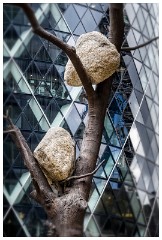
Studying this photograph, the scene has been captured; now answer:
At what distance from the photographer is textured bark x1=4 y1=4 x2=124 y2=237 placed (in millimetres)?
1502

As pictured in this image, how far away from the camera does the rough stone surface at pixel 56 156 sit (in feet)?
5.63

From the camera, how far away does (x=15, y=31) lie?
314 cm

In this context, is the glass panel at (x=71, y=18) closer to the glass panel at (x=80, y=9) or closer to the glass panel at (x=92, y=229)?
the glass panel at (x=80, y=9)

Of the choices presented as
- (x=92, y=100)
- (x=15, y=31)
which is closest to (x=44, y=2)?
(x=15, y=31)

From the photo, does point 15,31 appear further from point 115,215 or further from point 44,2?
point 115,215

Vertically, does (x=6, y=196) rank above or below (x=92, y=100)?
above

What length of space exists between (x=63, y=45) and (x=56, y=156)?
50 cm

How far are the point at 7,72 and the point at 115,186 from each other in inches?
75.3

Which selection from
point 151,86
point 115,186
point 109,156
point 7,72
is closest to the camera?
point 7,72

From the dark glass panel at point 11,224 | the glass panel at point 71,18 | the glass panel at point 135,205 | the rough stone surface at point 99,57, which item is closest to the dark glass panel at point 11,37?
A: the glass panel at point 71,18

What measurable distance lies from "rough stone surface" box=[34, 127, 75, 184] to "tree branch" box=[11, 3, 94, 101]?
0.77ft

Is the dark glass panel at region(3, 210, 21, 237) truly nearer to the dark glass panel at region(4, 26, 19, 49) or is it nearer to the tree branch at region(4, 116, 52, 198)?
the dark glass panel at region(4, 26, 19, 49)

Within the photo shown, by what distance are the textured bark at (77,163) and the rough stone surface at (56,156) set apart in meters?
0.04

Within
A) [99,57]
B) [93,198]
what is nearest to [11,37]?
[99,57]
